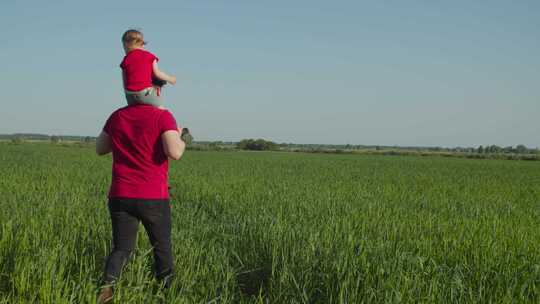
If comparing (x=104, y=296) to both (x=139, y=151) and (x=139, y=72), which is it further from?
(x=139, y=72)

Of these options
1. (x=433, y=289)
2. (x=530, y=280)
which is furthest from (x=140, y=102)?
(x=530, y=280)

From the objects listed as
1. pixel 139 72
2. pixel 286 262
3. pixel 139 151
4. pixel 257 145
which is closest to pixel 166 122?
pixel 139 151

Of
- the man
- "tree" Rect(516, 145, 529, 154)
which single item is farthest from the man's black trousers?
"tree" Rect(516, 145, 529, 154)

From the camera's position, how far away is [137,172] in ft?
9.16

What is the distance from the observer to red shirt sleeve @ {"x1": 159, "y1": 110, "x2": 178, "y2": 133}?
9.01 feet

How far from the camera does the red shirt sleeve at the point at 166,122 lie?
275cm

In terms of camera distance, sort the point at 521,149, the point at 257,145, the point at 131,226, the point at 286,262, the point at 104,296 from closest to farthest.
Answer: the point at 104,296, the point at 131,226, the point at 286,262, the point at 257,145, the point at 521,149

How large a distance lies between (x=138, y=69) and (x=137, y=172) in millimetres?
734

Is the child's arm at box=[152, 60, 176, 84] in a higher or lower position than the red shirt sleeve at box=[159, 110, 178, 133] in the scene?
higher

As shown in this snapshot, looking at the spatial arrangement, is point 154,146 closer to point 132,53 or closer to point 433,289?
point 132,53

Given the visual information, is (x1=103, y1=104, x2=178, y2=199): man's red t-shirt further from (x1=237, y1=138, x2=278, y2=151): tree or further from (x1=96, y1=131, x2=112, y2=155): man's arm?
(x1=237, y1=138, x2=278, y2=151): tree

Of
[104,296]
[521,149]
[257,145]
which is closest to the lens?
[104,296]

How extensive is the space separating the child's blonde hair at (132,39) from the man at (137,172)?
0.43 m

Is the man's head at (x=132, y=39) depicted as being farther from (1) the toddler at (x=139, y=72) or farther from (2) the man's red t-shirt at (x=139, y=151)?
(2) the man's red t-shirt at (x=139, y=151)
